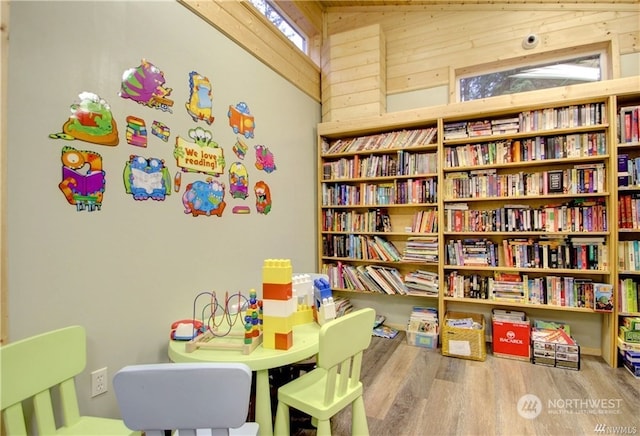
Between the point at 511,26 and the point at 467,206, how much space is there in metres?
1.81

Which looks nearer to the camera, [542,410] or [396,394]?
[542,410]

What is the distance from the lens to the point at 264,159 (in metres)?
2.73

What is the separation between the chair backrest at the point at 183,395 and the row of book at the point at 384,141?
111 inches

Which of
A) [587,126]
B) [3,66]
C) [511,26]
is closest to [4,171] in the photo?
[3,66]

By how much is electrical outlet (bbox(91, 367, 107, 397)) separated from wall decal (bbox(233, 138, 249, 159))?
1596mm

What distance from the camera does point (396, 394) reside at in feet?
6.93

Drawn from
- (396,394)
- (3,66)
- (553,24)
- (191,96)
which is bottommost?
(396,394)

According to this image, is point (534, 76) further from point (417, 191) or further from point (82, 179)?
point (82, 179)

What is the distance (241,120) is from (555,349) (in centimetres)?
309

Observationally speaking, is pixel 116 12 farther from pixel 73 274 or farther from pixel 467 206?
pixel 467 206

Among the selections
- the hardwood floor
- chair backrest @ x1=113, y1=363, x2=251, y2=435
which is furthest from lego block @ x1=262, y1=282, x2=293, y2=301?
the hardwood floor

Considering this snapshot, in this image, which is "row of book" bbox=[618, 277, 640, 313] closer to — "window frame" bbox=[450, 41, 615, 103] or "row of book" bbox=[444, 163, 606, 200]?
"row of book" bbox=[444, 163, 606, 200]

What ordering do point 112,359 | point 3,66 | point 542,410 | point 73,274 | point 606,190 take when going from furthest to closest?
1. point 606,190
2. point 542,410
3. point 112,359
4. point 73,274
5. point 3,66

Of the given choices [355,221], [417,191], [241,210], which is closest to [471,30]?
[417,191]
